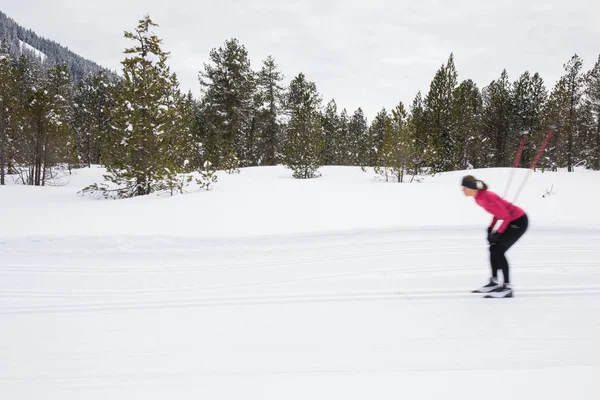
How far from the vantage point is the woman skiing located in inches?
186

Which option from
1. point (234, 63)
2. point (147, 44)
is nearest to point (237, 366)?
point (147, 44)

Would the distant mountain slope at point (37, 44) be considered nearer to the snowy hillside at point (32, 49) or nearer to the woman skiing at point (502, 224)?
the snowy hillside at point (32, 49)

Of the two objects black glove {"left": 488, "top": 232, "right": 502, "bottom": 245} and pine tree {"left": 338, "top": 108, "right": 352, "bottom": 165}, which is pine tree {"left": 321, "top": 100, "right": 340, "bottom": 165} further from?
black glove {"left": 488, "top": 232, "right": 502, "bottom": 245}

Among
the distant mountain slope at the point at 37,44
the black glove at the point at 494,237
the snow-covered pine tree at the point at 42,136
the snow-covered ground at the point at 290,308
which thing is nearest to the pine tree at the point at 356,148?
the snow-covered pine tree at the point at 42,136

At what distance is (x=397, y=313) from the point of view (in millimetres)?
4461

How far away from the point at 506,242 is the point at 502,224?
0.26 meters

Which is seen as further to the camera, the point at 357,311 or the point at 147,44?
the point at 147,44

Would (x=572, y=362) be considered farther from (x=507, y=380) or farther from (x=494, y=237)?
(x=494, y=237)

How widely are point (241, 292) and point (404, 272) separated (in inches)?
113

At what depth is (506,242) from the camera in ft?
15.8

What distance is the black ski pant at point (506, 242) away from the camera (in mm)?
4773

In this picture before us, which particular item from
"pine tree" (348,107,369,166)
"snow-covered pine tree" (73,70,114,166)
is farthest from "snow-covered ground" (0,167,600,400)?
"pine tree" (348,107,369,166)

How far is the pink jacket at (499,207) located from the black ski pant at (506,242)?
0.07 m

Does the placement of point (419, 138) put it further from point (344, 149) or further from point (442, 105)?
point (344, 149)
